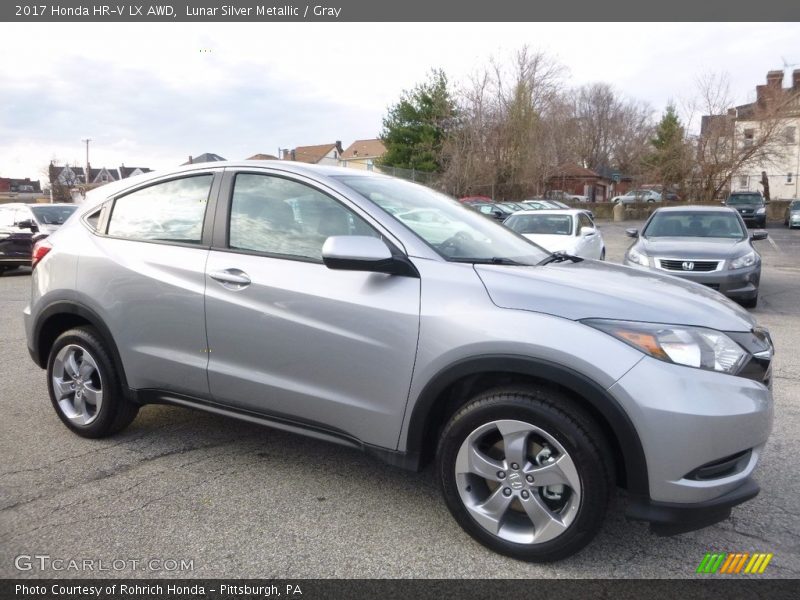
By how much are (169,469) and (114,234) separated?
1.45 metres

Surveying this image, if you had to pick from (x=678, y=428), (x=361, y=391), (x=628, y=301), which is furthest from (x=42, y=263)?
(x=678, y=428)

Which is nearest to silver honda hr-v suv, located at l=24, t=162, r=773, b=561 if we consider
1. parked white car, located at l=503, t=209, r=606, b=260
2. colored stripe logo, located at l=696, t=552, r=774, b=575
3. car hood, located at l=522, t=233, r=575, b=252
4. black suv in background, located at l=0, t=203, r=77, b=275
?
colored stripe logo, located at l=696, t=552, r=774, b=575

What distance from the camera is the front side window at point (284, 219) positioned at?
317cm

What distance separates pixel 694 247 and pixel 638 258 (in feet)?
2.52

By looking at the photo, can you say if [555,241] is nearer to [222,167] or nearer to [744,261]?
[744,261]

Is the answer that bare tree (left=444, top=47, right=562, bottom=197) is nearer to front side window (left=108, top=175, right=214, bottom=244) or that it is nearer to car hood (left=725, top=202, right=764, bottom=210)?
car hood (left=725, top=202, right=764, bottom=210)

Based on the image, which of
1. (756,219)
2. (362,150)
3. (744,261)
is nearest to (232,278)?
(744,261)

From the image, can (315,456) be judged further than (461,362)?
Yes

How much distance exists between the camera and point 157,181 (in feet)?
12.6

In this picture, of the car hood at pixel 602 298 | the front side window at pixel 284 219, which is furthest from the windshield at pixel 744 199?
the front side window at pixel 284 219

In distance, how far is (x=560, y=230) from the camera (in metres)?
11.8

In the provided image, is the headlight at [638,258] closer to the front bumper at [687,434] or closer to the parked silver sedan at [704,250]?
the parked silver sedan at [704,250]

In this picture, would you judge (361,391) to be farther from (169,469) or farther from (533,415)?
(169,469)

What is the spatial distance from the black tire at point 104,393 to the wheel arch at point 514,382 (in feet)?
6.58
